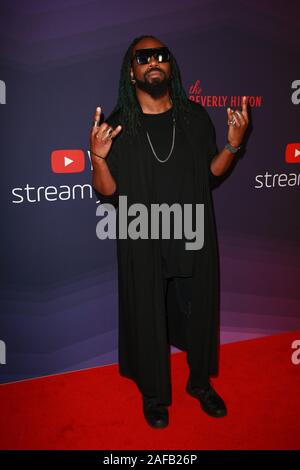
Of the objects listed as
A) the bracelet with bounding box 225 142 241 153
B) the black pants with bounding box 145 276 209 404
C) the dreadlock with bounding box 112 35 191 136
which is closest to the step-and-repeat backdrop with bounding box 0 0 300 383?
the dreadlock with bounding box 112 35 191 136

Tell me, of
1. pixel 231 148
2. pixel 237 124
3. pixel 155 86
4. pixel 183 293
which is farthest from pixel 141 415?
pixel 155 86

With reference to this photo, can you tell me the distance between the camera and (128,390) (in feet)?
9.11

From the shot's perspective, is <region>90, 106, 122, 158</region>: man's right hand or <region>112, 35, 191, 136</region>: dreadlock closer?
<region>90, 106, 122, 158</region>: man's right hand

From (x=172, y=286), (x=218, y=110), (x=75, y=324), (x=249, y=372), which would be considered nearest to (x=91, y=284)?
(x=75, y=324)

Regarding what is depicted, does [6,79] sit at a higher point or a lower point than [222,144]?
higher

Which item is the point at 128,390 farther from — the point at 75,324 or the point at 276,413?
the point at 276,413

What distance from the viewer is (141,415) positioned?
8.27ft

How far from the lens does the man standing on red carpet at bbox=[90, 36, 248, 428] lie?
2199 mm

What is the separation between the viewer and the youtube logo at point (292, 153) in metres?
3.05

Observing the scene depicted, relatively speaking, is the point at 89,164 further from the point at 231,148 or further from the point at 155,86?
the point at 231,148

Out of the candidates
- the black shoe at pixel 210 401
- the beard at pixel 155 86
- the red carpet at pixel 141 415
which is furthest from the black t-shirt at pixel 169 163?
the red carpet at pixel 141 415

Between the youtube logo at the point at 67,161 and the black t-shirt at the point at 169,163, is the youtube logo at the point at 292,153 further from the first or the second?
the youtube logo at the point at 67,161

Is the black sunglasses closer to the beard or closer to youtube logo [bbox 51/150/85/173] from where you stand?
the beard
